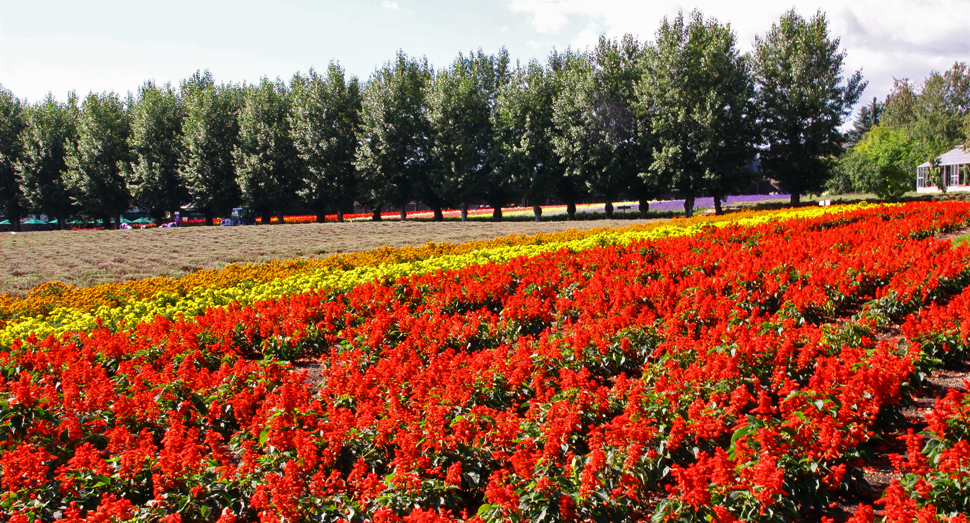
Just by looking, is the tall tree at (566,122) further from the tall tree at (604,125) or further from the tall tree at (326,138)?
the tall tree at (326,138)

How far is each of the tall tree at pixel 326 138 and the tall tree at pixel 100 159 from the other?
1481 cm

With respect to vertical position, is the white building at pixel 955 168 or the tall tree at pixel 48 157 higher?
the tall tree at pixel 48 157

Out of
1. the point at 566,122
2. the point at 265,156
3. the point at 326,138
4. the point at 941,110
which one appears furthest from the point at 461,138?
the point at 941,110

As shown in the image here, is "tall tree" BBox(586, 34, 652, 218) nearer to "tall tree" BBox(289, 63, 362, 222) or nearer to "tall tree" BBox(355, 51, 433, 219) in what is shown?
"tall tree" BBox(355, 51, 433, 219)

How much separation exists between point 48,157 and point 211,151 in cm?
1583

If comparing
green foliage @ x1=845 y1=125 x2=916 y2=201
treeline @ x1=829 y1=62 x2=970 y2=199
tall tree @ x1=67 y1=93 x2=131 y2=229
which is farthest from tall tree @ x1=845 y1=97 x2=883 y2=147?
tall tree @ x1=67 y1=93 x2=131 y2=229

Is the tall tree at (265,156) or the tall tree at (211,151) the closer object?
the tall tree at (265,156)

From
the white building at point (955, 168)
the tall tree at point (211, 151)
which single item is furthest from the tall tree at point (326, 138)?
the white building at point (955, 168)

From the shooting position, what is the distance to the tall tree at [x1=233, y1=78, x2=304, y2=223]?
44.7 meters

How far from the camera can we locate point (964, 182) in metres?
56.9

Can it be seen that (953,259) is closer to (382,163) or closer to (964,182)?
(382,163)

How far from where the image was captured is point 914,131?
206 ft

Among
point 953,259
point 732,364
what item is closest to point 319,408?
point 732,364

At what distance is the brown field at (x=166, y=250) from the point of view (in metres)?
14.9
